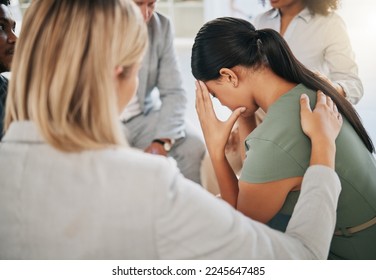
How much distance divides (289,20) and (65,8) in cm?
96

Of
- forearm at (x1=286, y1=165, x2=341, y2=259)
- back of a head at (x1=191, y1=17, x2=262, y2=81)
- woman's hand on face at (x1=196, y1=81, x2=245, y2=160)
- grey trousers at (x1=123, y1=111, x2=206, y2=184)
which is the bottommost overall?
grey trousers at (x1=123, y1=111, x2=206, y2=184)

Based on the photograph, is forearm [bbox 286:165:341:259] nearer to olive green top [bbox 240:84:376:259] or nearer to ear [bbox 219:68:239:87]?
olive green top [bbox 240:84:376:259]

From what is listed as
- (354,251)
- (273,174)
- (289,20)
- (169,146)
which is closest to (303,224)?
(273,174)

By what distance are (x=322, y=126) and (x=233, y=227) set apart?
0.30m

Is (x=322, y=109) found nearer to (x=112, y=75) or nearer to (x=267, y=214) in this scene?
(x=267, y=214)

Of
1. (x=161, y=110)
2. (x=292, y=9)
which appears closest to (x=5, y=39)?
(x=161, y=110)

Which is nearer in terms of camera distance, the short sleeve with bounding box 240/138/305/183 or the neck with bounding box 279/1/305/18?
the short sleeve with bounding box 240/138/305/183

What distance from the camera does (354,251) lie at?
0.79 m

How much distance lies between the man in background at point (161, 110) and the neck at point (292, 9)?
435mm

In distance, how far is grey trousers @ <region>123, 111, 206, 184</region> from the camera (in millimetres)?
1073

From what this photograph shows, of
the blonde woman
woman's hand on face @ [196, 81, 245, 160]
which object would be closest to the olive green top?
woman's hand on face @ [196, 81, 245, 160]

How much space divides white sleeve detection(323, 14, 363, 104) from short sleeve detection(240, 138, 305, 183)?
58cm

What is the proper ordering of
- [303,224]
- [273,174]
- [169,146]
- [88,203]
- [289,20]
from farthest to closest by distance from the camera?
[289,20], [169,146], [273,174], [303,224], [88,203]

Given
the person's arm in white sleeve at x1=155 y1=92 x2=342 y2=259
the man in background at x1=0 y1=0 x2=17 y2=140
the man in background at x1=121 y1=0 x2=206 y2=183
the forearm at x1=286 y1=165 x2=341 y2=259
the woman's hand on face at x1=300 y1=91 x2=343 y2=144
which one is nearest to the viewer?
the person's arm in white sleeve at x1=155 y1=92 x2=342 y2=259
